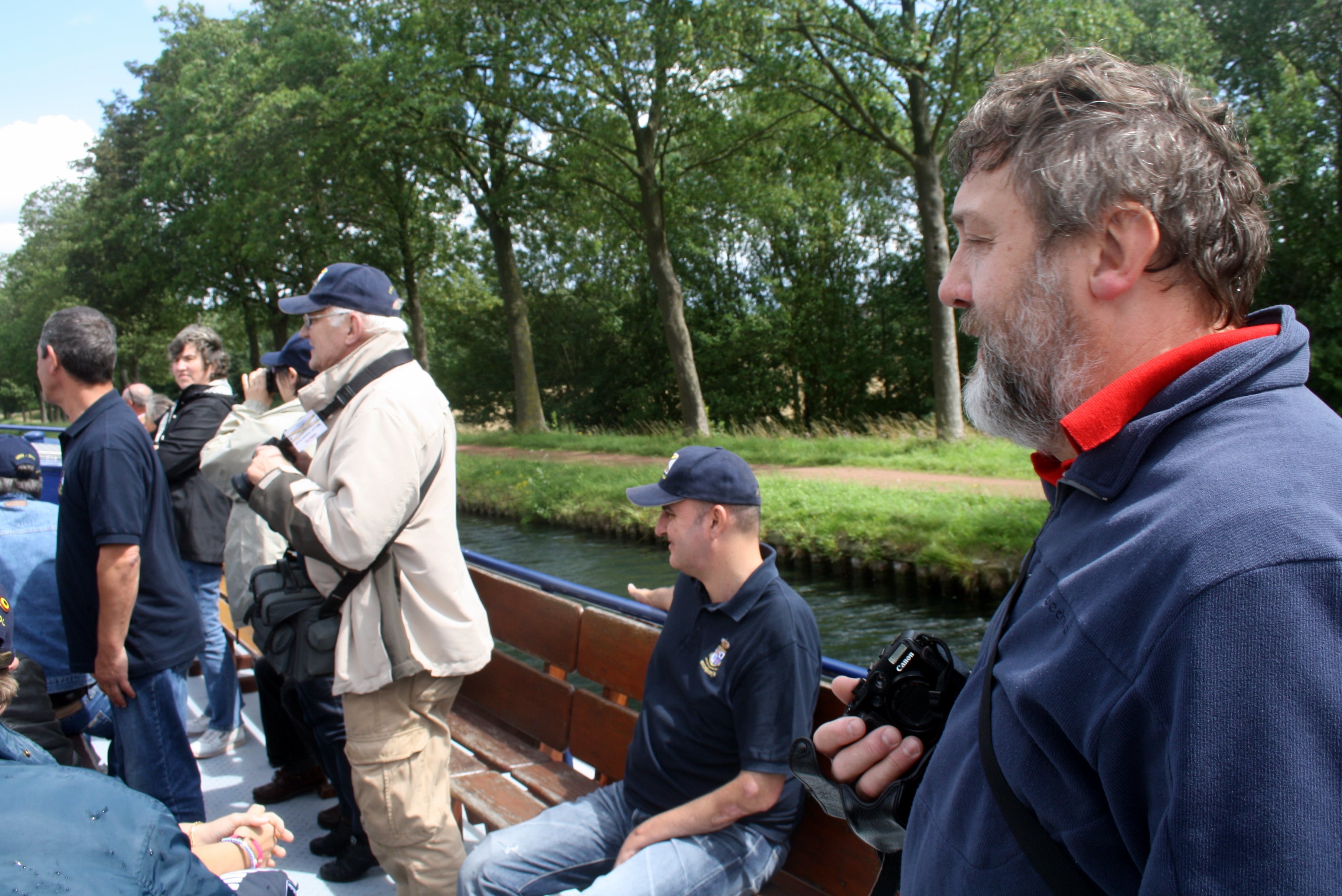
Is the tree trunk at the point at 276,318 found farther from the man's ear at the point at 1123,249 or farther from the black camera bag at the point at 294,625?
the man's ear at the point at 1123,249

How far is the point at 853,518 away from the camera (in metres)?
10.6

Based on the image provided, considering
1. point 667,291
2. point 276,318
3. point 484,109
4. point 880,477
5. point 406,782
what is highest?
point 484,109

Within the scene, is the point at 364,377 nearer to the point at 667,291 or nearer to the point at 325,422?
the point at 325,422

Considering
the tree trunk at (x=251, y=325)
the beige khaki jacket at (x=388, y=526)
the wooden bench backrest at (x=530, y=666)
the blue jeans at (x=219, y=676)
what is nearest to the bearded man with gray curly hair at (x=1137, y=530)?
the beige khaki jacket at (x=388, y=526)

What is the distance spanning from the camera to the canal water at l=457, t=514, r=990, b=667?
8.26 metres

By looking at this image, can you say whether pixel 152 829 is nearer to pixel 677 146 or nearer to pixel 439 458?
pixel 439 458

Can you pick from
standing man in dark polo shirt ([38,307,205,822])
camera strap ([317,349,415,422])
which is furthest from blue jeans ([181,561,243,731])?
camera strap ([317,349,415,422])

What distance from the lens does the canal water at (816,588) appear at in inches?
325

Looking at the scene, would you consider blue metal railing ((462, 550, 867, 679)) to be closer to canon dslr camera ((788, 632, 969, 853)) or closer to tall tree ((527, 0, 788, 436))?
canon dslr camera ((788, 632, 969, 853))

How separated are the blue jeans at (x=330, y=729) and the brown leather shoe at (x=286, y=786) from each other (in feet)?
2.46

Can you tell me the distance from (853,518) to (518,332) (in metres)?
14.4

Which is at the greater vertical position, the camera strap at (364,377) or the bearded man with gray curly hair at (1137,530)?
the camera strap at (364,377)

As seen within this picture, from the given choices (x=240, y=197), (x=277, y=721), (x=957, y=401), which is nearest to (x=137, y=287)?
(x=240, y=197)

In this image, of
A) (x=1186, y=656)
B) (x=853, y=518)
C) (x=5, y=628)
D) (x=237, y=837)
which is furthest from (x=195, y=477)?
(x=853, y=518)
